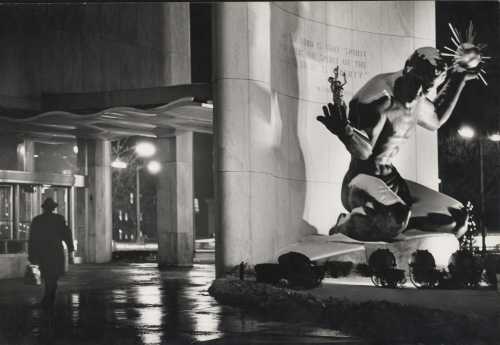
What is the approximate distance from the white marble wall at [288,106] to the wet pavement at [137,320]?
2.09 meters

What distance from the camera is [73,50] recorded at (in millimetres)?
29875

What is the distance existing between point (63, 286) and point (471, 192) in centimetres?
3999

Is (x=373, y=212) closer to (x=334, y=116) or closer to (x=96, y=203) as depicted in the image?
(x=334, y=116)

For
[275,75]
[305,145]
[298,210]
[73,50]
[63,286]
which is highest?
[73,50]

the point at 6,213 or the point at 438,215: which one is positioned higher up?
the point at 6,213

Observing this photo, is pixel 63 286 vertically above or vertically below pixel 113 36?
below

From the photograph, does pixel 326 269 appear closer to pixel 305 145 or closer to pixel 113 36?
pixel 305 145

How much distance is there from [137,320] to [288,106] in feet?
29.7

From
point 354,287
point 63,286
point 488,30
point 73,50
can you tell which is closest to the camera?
point 354,287

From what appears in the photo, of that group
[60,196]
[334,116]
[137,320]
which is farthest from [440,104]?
[60,196]

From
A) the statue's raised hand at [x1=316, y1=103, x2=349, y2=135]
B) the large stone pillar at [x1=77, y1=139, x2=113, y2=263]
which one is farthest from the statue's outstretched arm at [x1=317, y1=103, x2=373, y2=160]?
the large stone pillar at [x1=77, y1=139, x2=113, y2=263]

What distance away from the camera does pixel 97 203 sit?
30.9 meters

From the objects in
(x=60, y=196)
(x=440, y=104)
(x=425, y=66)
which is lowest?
(x=60, y=196)

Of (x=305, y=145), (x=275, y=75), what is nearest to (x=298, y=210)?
(x=305, y=145)
